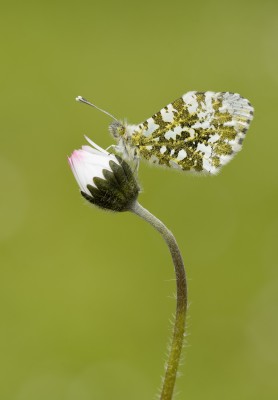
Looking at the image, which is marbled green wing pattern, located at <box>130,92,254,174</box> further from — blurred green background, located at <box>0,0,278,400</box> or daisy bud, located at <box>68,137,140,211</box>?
blurred green background, located at <box>0,0,278,400</box>

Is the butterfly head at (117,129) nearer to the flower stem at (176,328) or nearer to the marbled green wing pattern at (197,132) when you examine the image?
the marbled green wing pattern at (197,132)

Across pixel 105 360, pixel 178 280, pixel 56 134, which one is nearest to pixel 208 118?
pixel 178 280

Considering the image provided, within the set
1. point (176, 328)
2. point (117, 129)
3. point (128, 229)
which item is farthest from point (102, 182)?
point (128, 229)

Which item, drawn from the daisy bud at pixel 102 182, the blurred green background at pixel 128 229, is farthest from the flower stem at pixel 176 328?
the blurred green background at pixel 128 229

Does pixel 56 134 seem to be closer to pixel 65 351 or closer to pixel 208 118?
pixel 65 351

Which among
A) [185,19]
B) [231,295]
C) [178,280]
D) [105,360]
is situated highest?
[185,19]
